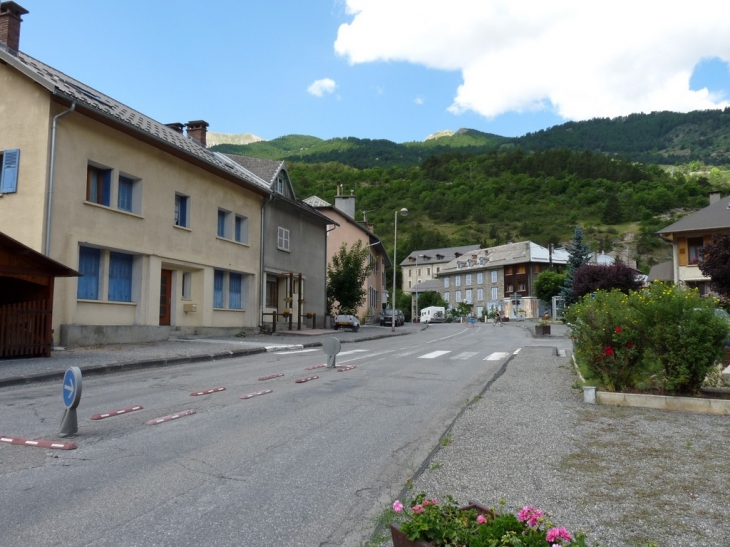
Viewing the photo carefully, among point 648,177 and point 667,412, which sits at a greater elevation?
point 648,177

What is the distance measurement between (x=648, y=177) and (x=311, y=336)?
114566 mm

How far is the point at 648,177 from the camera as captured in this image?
12294 centimetres

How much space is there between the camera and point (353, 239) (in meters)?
52.3

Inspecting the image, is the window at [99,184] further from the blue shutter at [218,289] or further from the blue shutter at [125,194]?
the blue shutter at [218,289]

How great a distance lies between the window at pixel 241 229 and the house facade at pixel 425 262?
9657 cm

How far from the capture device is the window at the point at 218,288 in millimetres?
25016

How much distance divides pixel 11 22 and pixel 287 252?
51.6 ft

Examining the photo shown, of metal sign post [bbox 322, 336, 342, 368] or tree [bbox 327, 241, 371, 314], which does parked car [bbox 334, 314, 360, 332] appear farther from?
metal sign post [bbox 322, 336, 342, 368]

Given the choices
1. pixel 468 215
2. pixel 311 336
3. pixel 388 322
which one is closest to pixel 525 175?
pixel 468 215

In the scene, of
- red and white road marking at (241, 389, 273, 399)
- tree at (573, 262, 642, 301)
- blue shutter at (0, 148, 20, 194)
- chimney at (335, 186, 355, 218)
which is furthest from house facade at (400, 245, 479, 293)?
red and white road marking at (241, 389, 273, 399)

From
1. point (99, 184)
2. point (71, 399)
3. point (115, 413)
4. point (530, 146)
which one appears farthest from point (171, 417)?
point (530, 146)

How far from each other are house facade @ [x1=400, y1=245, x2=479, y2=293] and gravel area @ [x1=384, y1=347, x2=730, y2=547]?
114649 mm

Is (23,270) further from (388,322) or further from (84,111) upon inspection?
(388,322)

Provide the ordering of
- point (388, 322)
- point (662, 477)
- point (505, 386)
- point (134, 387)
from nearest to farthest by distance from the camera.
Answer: point (662, 477) → point (134, 387) → point (505, 386) → point (388, 322)
